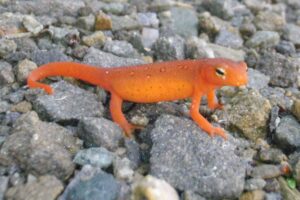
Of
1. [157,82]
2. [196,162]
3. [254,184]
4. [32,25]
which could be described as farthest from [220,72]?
[32,25]

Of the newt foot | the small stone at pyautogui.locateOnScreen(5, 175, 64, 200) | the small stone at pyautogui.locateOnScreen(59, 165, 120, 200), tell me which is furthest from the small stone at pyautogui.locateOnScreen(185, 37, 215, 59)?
the small stone at pyautogui.locateOnScreen(5, 175, 64, 200)

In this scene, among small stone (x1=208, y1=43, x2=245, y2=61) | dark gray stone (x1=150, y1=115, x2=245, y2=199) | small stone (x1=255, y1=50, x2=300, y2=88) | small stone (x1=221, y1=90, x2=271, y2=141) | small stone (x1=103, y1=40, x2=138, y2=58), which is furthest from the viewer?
small stone (x1=208, y1=43, x2=245, y2=61)

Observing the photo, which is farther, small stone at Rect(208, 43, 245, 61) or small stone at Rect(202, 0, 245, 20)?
small stone at Rect(202, 0, 245, 20)

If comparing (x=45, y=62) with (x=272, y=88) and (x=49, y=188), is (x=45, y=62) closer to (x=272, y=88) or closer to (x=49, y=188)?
(x=49, y=188)

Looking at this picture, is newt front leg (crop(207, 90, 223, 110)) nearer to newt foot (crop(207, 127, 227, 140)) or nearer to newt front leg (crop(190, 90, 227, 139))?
newt front leg (crop(190, 90, 227, 139))

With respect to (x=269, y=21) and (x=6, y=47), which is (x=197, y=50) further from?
(x=6, y=47)
